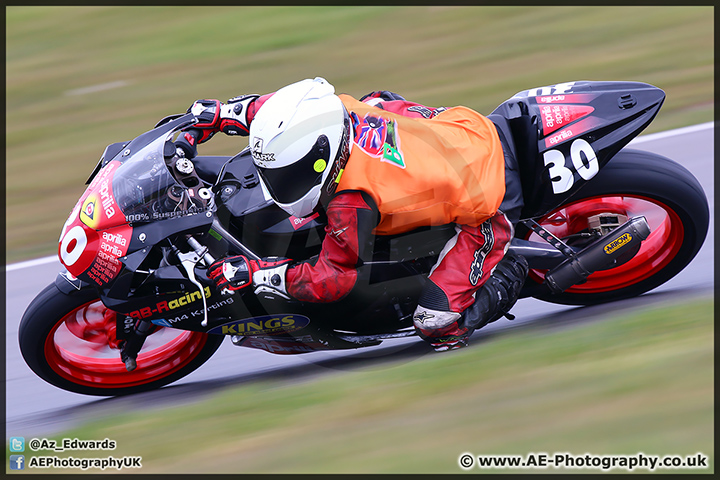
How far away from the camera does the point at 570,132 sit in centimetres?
381

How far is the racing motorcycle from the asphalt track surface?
160mm

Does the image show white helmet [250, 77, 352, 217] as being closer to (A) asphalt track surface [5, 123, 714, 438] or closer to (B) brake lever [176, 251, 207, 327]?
(B) brake lever [176, 251, 207, 327]

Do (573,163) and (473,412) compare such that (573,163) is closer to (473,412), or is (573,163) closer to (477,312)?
(477,312)

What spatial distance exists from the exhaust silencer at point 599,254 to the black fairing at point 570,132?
0.32 metres

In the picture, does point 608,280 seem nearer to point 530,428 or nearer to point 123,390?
point 530,428


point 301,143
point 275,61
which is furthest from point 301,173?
point 275,61

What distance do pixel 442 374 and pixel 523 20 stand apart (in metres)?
5.36

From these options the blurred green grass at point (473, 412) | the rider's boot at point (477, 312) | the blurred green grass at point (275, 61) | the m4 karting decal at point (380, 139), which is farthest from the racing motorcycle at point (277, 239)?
the blurred green grass at point (275, 61)

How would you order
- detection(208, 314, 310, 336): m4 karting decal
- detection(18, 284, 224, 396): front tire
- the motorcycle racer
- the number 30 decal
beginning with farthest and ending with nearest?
detection(18, 284, 224, 396): front tire < detection(208, 314, 310, 336): m4 karting decal < the number 30 decal < the motorcycle racer

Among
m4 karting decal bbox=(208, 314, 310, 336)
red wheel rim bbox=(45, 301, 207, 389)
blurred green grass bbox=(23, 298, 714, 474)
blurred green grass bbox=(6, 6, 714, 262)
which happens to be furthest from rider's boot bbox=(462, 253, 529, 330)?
blurred green grass bbox=(6, 6, 714, 262)

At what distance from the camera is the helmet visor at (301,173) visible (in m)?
3.29

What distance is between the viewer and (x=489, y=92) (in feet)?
22.9

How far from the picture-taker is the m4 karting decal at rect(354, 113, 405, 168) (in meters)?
3.49

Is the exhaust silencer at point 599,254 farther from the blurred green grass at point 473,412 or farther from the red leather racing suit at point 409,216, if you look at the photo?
the red leather racing suit at point 409,216
